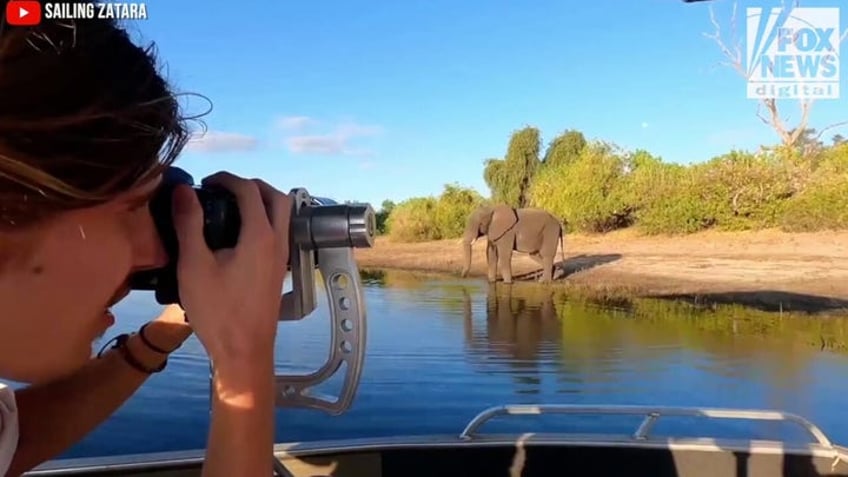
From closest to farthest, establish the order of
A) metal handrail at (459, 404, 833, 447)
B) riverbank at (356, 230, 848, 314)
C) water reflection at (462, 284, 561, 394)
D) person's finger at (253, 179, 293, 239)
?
person's finger at (253, 179, 293, 239) < metal handrail at (459, 404, 833, 447) < water reflection at (462, 284, 561, 394) < riverbank at (356, 230, 848, 314)

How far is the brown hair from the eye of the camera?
0.38 meters

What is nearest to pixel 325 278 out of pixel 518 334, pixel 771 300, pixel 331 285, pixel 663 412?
pixel 331 285

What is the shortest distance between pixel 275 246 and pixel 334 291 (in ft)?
0.35

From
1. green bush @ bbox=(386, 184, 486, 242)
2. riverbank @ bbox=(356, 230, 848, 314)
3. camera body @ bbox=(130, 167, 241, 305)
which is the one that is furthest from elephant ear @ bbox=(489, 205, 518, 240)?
camera body @ bbox=(130, 167, 241, 305)

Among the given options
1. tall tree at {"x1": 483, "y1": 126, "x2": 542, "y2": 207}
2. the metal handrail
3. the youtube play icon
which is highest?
tall tree at {"x1": 483, "y1": 126, "x2": 542, "y2": 207}

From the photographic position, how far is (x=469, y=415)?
3.83m

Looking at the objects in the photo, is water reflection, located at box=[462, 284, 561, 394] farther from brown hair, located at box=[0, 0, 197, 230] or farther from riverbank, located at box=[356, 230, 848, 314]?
brown hair, located at box=[0, 0, 197, 230]

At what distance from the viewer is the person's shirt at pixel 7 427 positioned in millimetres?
499

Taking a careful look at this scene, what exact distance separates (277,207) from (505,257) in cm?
1173

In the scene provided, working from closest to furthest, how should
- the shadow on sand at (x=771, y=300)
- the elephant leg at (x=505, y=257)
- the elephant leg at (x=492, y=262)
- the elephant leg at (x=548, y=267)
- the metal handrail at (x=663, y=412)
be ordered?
the metal handrail at (x=663, y=412)
the shadow on sand at (x=771, y=300)
the elephant leg at (x=548, y=267)
the elephant leg at (x=505, y=257)
the elephant leg at (x=492, y=262)

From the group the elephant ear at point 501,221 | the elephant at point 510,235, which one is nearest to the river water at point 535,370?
the elephant at point 510,235

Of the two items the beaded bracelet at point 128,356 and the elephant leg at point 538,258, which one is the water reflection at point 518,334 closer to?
the elephant leg at point 538,258

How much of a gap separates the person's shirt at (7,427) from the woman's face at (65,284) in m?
0.09

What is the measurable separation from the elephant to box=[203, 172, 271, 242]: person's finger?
37.1ft
